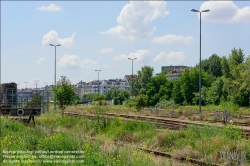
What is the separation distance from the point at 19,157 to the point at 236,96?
42875mm

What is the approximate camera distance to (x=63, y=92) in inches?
1188

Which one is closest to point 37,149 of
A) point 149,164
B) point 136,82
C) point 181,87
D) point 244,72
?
point 149,164

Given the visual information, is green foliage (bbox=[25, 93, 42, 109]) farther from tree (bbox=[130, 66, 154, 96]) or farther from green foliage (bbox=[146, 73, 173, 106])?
tree (bbox=[130, 66, 154, 96])

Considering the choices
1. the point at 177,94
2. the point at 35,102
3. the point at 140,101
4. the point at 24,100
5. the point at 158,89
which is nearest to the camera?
the point at 35,102

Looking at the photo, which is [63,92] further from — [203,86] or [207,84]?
[207,84]

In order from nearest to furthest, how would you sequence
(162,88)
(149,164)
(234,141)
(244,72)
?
(149,164)
(234,141)
(244,72)
(162,88)

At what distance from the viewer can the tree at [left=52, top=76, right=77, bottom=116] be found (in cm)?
3003

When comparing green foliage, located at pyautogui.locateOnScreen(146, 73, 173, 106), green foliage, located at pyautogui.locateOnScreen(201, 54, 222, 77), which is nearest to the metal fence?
green foliage, located at pyautogui.locateOnScreen(146, 73, 173, 106)

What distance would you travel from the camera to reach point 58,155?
10562mm

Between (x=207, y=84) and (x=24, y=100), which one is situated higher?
(x=207, y=84)

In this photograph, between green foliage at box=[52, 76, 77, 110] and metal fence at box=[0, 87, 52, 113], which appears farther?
green foliage at box=[52, 76, 77, 110]

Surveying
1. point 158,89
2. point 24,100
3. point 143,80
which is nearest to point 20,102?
point 24,100

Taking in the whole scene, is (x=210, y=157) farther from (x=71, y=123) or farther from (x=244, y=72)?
(x=244, y=72)

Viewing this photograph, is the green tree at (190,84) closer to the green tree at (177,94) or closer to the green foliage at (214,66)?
the green tree at (177,94)
